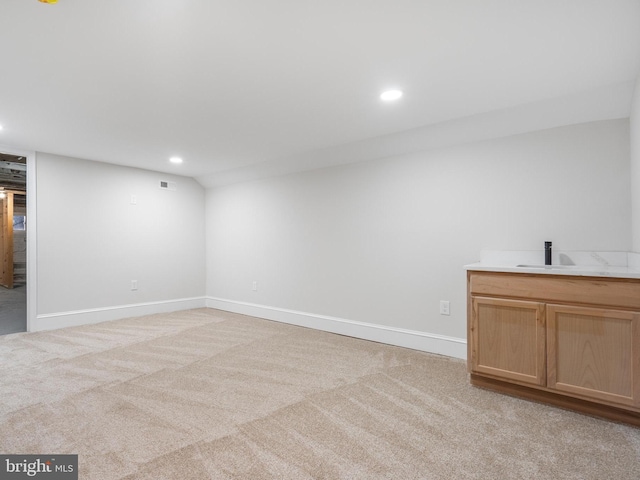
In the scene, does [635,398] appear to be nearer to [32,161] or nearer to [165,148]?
[165,148]

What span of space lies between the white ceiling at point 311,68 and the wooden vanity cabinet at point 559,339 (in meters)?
1.32

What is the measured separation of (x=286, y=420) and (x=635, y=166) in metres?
2.82

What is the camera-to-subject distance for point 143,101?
2508 millimetres

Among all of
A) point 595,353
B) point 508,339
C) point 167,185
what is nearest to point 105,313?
point 167,185

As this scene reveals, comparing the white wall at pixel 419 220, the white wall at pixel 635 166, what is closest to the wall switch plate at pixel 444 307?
the white wall at pixel 419 220

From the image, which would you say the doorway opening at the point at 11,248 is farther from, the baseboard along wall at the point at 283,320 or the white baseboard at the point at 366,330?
the white baseboard at the point at 366,330

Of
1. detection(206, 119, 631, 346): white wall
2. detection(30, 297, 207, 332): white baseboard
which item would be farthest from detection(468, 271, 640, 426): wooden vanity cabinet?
detection(30, 297, 207, 332): white baseboard

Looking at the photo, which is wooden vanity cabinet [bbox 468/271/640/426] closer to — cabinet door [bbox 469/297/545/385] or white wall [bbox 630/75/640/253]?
cabinet door [bbox 469/297/545/385]

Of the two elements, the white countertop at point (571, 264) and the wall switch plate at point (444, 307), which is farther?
the wall switch plate at point (444, 307)

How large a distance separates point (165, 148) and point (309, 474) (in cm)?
356

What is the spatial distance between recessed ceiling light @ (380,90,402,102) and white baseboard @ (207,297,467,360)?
2.22 meters

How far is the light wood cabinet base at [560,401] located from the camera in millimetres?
1949

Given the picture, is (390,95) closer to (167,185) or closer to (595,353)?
(595,353)

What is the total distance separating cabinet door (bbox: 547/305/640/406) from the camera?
1.89 m
